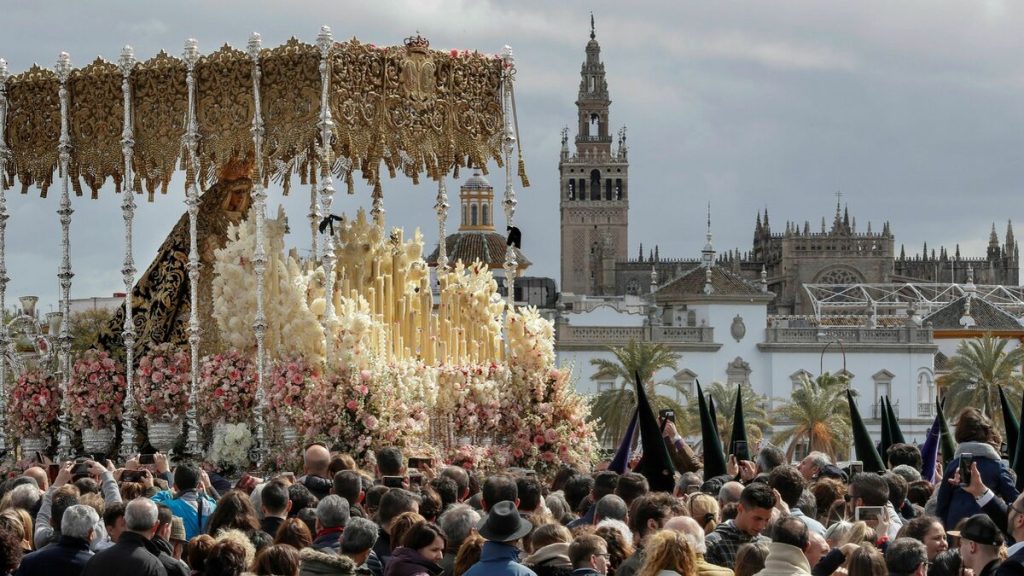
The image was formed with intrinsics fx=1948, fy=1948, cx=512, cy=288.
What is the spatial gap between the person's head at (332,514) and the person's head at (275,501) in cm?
93

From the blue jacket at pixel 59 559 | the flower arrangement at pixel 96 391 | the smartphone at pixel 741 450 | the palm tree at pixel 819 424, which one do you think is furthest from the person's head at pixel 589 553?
the palm tree at pixel 819 424

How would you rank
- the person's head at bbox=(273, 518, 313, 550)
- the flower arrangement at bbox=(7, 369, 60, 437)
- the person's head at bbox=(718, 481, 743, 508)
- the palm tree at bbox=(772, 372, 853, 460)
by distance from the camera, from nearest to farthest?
the person's head at bbox=(273, 518, 313, 550) < the person's head at bbox=(718, 481, 743, 508) < the flower arrangement at bbox=(7, 369, 60, 437) < the palm tree at bbox=(772, 372, 853, 460)

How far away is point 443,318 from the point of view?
73.0 ft

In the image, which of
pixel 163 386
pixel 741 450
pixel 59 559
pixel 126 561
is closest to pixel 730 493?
pixel 741 450

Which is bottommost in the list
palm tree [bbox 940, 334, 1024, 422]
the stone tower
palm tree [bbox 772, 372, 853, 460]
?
palm tree [bbox 772, 372, 853, 460]

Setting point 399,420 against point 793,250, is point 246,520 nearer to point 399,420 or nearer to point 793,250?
point 399,420

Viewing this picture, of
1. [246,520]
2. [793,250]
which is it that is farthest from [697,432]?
[793,250]

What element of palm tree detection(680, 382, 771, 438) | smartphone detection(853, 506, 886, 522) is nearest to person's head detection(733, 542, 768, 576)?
smartphone detection(853, 506, 886, 522)

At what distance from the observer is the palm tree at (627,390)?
2505 inches

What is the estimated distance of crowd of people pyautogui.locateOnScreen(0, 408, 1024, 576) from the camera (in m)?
9.90

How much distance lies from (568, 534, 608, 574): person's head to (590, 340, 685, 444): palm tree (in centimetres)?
5092

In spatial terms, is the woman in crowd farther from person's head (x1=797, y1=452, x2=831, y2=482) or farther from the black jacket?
person's head (x1=797, y1=452, x2=831, y2=482)

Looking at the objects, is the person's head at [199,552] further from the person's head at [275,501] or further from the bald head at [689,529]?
the bald head at [689,529]

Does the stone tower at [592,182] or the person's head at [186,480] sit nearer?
the person's head at [186,480]
